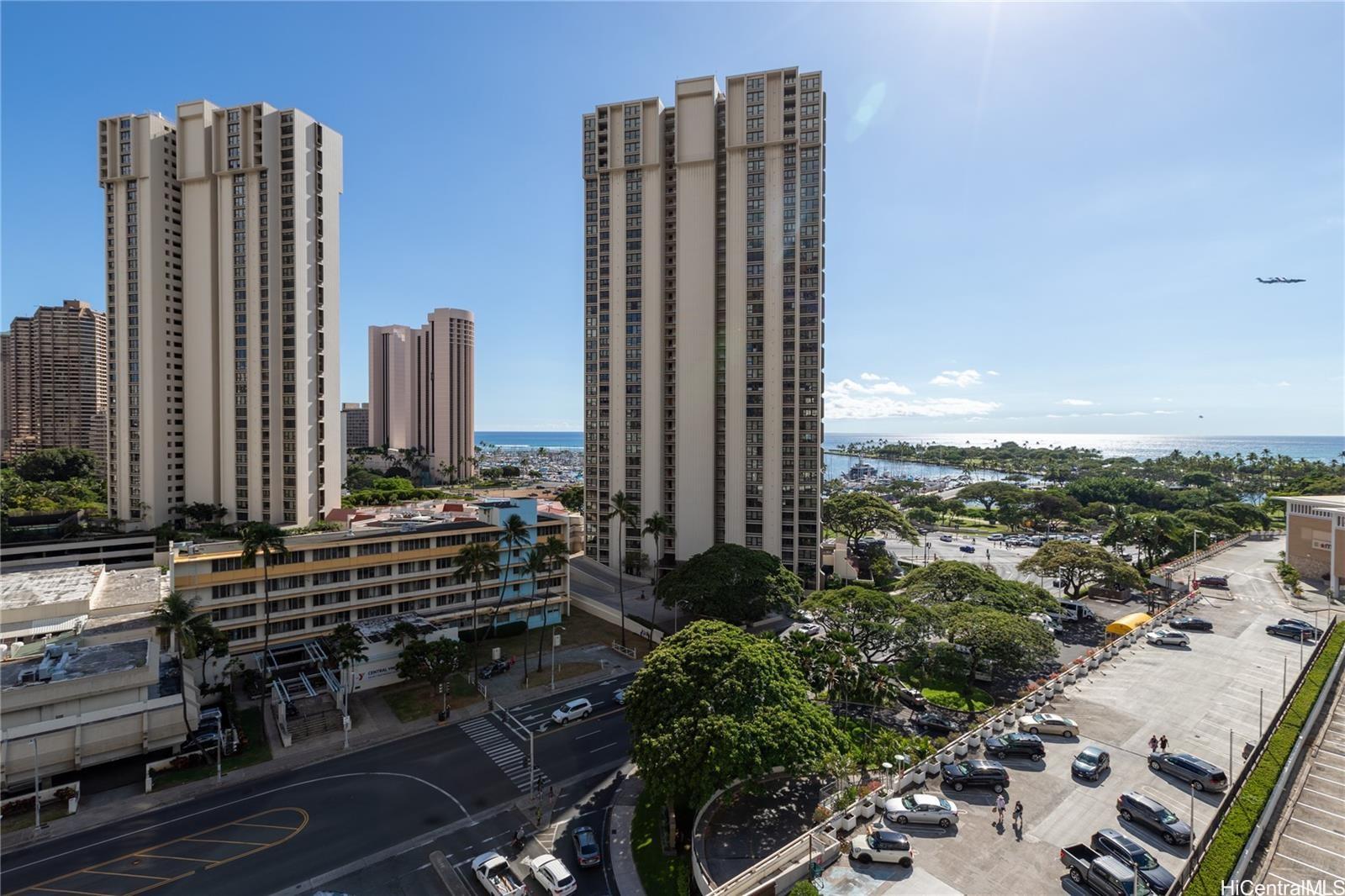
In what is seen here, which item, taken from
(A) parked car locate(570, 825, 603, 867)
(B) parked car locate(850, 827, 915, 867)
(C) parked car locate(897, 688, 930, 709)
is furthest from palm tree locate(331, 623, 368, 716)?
(C) parked car locate(897, 688, 930, 709)

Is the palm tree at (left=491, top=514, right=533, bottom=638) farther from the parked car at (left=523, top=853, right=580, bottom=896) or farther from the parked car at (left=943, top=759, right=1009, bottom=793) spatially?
the parked car at (left=943, top=759, right=1009, bottom=793)

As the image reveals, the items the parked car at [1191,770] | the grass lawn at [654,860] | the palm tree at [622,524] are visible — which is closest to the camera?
the grass lawn at [654,860]

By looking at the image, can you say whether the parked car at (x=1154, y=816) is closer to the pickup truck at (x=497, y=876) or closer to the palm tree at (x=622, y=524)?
the pickup truck at (x=497, y=876)

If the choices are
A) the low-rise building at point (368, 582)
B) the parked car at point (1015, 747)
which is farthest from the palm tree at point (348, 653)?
the parked car at point (1015, 747)

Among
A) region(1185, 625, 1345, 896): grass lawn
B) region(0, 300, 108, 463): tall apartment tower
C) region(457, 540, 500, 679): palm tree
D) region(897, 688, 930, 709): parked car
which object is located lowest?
region(897, 688, 930, 709): parked car

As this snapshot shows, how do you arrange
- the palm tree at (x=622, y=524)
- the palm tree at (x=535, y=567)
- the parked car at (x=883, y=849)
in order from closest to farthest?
the parked car at (x=883, y=849) < the palm tree at (x=535, y=567) < the palm tree at (x=622, y=524)

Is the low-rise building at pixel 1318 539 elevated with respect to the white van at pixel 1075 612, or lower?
elevated
